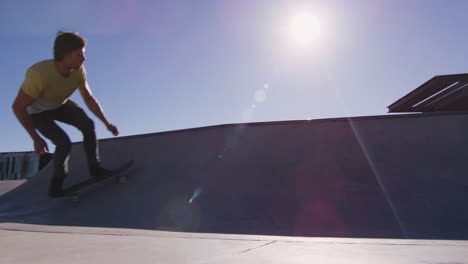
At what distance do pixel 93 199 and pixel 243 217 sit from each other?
267 centimetres

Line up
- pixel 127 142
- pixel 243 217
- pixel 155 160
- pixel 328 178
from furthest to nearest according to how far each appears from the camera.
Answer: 1. pixel 127 142
2. pixel 155 160
3. pixel 328 178
4. pixel 243 217

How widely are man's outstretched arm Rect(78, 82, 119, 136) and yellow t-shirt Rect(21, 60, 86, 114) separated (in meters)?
0.09

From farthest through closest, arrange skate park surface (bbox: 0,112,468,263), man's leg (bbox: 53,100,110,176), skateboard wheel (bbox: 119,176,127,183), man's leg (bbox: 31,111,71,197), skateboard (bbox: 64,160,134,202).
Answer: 1. skateboard wheel (bbox: 119,176,127,183)
2. skateboard (bbox: 64,160,134,202)
3. man's leg (bbox: 53,100,110,176)
4. man's leg (bbox: 31,111,71,197)
5. skate park surface (bbox: 0,112,468,263)

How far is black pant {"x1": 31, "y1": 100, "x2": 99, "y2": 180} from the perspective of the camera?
3787mm

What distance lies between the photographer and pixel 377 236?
295cm

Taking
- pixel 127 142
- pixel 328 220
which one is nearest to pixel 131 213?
pixel 328 220

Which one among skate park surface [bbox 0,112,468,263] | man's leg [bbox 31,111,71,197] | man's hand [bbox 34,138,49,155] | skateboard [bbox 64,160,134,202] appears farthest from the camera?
skateboard [bbox 64,160,134,202]

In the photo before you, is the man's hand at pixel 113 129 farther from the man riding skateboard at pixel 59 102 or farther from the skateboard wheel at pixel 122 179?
the skateboard wheel at pixel 122 179

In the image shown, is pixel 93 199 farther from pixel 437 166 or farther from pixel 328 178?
pixel 437 166

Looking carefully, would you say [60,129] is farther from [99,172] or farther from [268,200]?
[268,200]

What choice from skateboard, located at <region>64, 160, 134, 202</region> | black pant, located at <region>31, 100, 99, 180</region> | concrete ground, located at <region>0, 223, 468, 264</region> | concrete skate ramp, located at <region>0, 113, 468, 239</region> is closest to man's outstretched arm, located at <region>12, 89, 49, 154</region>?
black pant, located at <region>31, 100, 99, 180</region>

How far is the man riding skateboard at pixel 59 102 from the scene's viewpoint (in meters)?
3.09

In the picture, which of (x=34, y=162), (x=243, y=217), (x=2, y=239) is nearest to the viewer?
(x=2, y=239)

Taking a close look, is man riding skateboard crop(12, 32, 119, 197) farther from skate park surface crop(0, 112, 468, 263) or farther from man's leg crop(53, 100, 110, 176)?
skate park surface crop(0, 112, 468, 263)
